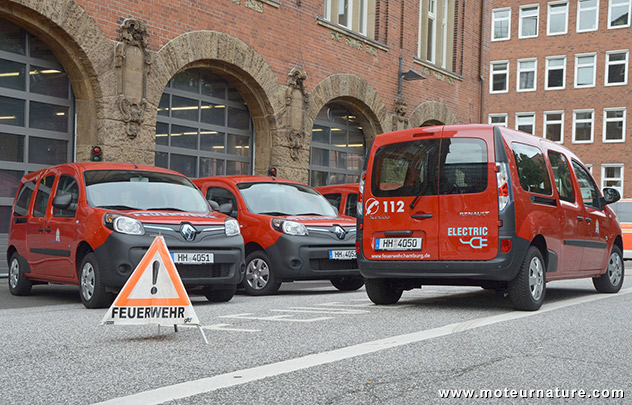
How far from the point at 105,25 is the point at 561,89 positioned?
38.0 m

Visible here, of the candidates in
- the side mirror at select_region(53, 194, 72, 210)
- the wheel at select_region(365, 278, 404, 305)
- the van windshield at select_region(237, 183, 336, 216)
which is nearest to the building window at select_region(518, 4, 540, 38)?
the van windshield at select_region(237, 183, 336, 216)

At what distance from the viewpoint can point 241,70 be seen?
18.6m

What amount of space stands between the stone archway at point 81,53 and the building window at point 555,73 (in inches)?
1493

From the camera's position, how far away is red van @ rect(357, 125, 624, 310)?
8484 mm

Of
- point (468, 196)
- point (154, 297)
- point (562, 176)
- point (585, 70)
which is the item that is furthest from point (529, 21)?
point (154, 297)

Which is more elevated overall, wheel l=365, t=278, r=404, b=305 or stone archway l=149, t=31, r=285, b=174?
stone archway l=149, t=31, r=285, b=174

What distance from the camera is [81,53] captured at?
15.2 metres

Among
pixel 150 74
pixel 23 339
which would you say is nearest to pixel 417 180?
pixel 23 339

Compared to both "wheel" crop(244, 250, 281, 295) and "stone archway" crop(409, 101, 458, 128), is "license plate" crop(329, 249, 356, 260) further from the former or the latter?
"stone archway" crop(409, 101, 458, 128)

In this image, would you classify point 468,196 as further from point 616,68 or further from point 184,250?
point 616,68

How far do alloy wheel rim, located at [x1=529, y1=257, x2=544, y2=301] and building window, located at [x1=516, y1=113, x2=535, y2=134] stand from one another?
139 ft

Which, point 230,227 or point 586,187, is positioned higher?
point 586,187

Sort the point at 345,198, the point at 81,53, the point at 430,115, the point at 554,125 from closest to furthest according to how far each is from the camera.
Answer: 1. the point at 345,198
2. the point at 81,53
3. the point at 430,115
4. the point at 554,125

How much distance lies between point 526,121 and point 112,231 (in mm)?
44051
